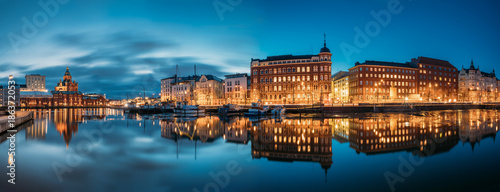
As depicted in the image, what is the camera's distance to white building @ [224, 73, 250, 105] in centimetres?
8639

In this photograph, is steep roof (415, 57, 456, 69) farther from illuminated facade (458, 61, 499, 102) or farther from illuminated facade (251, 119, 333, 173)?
illuminated facade (251, 119, 333, 173)

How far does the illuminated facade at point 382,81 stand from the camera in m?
92.0

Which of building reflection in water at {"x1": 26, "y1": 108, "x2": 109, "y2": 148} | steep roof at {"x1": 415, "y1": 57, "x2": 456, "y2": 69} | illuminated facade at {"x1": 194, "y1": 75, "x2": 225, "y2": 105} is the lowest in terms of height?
building reflection in water at {"x1": 26, "y1": 108, "x2": 109, "y2": 148}

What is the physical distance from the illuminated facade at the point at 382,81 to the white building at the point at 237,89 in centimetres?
3884

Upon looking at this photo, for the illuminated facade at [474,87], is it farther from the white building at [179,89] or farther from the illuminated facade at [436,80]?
the white building at [179,89]

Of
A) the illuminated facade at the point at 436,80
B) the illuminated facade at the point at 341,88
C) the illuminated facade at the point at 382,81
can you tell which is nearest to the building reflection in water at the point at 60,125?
the illuminated facade at the point at 382,81

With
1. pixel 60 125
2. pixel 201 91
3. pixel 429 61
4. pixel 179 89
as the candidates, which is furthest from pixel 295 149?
pixel 429 61

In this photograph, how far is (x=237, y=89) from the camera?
3477 inches

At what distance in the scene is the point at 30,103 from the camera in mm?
149375

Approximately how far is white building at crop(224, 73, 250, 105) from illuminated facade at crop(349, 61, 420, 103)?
127 ft

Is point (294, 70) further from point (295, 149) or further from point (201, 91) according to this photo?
point (295, 149)

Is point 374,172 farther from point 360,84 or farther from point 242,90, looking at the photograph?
point 360,84

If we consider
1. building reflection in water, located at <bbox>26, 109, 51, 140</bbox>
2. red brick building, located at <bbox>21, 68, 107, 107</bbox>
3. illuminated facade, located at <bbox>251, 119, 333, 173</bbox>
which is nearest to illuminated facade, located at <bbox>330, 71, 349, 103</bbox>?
illuminated facade, located at <bbox>251, 119, 333, 173</bbox>

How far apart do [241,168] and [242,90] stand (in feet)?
245
